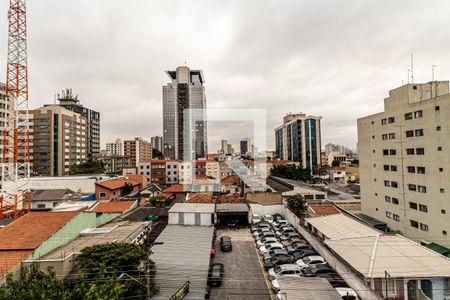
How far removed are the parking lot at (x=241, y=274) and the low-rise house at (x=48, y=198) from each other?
2158cm

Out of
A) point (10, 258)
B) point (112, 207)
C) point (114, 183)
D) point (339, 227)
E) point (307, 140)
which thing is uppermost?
point (307, 140)

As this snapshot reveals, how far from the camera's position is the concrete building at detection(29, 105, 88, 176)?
43.4 meters

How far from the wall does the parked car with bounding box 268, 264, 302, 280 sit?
34.1 feet

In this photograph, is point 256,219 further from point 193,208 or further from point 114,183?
point 114,183

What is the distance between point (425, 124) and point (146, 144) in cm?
7080

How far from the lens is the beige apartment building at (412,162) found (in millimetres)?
14272

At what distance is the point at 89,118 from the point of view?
64.4 metres

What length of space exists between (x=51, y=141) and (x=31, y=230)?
40.5 metres

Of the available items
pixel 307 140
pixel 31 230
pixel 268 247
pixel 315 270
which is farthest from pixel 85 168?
pixel 307 140

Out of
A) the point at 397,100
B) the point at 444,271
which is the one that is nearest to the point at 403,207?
the point at 397,100

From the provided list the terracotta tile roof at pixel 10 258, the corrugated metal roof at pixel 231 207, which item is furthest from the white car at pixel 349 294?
the terracotta tile roof at pixel 10 258

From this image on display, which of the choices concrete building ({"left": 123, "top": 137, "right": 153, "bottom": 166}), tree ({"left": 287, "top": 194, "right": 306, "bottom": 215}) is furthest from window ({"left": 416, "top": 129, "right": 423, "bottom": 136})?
concrete building ({"left": 123, "top": 137, "right": 153, "bottom": 166})

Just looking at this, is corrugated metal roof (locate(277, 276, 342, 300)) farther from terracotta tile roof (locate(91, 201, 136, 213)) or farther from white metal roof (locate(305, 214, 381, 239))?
terracotta tile roof (locate(91, 201, 136, 213))

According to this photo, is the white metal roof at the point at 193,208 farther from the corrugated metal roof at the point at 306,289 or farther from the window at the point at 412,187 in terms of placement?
the window at the point at 412,187
